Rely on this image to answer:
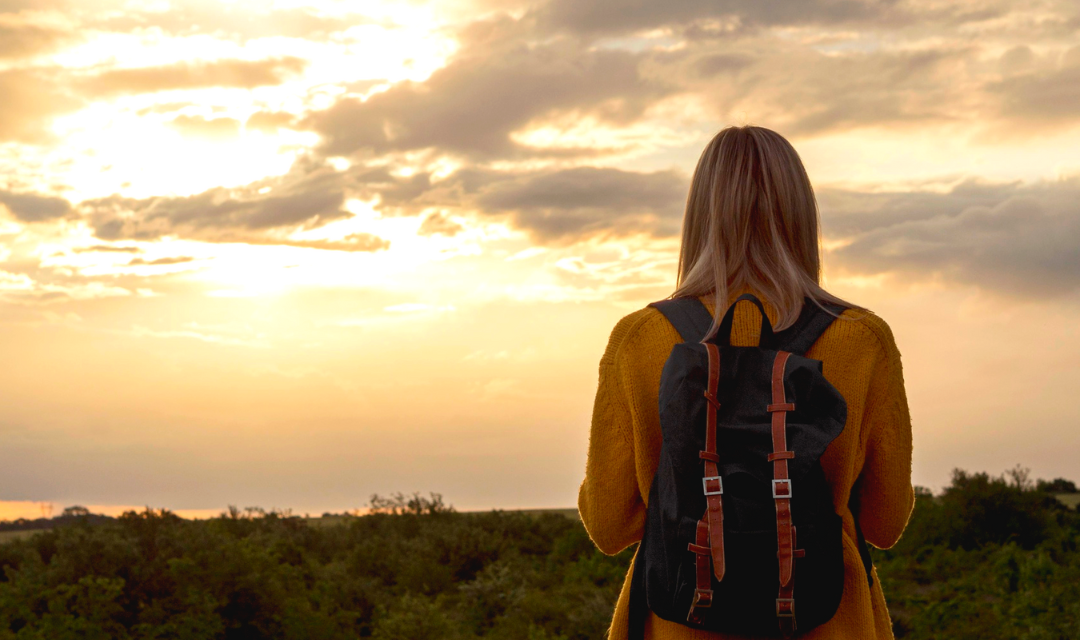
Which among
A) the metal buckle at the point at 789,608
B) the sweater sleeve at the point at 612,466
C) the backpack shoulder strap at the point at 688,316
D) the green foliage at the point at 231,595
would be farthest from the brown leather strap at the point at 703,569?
the green foliage at the point at 231,595

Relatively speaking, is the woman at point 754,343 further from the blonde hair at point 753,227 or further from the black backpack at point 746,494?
the black backpack at point 746,494

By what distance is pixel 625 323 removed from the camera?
2.85 metres

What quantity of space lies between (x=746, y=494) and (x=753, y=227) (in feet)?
2.93

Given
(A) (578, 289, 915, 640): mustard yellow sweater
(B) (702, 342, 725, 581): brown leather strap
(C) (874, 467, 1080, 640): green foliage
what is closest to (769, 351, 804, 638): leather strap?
(B) (702, 342, 725, 581): brown leather strap

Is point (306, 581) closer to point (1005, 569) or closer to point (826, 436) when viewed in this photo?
point (1005, 569)

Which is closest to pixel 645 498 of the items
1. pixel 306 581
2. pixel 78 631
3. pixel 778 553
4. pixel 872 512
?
pixel 778 553

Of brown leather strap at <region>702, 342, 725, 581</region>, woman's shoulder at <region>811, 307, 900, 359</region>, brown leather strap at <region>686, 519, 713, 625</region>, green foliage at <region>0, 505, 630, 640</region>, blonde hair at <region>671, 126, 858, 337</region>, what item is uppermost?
blonde hair at <region>671, 126, 858, 337</region>

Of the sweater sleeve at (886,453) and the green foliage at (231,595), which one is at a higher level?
the sweater sleeve at (886,453)

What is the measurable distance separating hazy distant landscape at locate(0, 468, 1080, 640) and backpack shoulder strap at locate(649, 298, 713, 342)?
6.54 meters

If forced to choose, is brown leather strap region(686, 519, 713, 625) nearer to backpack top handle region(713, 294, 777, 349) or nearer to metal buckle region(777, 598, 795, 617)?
metal buckle region(777, 598, 795, 617)

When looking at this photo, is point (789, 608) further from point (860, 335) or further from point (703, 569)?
point (860, 335)

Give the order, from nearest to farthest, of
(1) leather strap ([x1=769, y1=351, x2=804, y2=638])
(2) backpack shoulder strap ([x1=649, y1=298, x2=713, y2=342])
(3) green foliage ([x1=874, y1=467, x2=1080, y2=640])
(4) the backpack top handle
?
(1) leather strap ([x1=769, y1=351, x2=804, y2=638]) < (4) the backpack top handle < (2) backpack shoulder strap ([x1=649, y1=298, x2=713, y2=342]) < (3) green foliage ([x1=874, y1=467, x2=1080, y2=640])

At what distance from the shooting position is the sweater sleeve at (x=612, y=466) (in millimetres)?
2826

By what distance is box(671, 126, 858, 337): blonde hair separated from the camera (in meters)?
2.78
